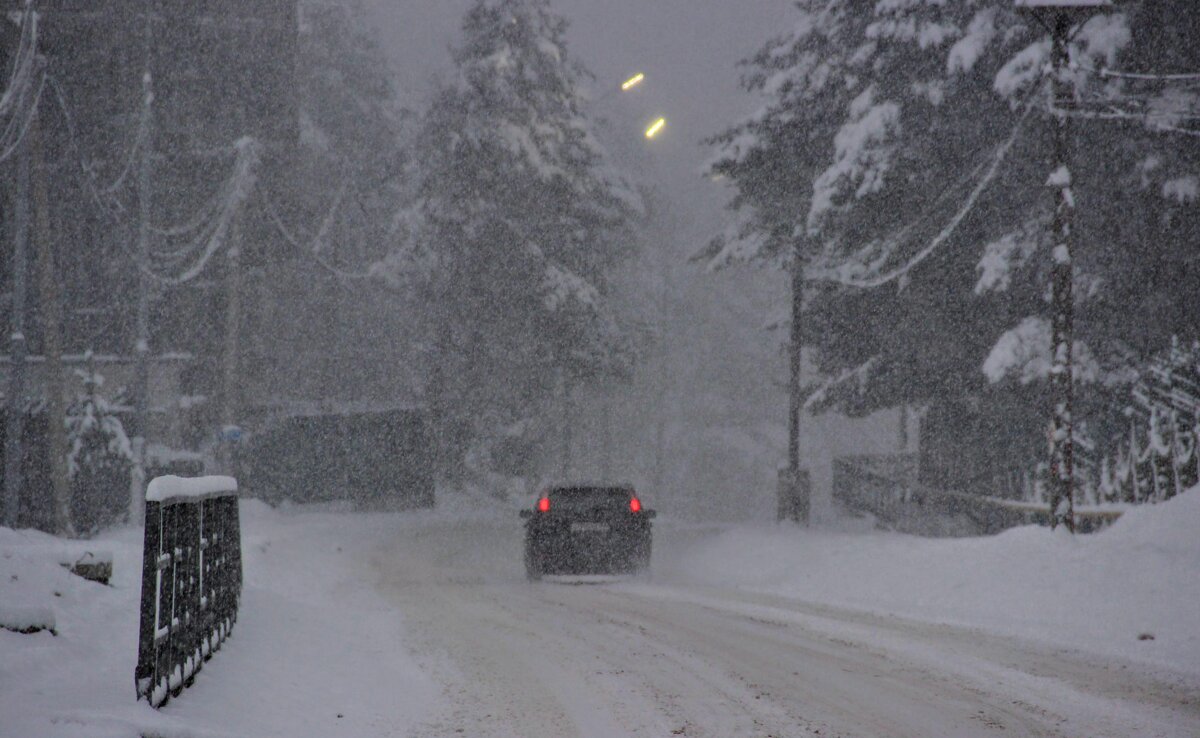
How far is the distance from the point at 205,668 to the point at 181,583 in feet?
3.56

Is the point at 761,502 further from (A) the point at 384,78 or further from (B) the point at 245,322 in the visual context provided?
(B) the point at 245,322

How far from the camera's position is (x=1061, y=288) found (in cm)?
1463

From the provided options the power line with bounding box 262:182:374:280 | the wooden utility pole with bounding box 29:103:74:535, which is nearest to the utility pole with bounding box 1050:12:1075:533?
the wooden utility pole with bounding box 29:103:74:535

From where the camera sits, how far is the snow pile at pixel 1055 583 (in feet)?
34.9

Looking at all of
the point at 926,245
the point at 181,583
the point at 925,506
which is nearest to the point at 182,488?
the point at 181,583

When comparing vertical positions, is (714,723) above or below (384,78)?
below

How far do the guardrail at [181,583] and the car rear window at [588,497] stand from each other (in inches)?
332

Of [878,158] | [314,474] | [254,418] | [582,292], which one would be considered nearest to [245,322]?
[254,418]

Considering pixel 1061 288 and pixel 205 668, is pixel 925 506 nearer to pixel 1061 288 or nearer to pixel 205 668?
pixel 1061 288

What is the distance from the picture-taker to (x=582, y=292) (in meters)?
38.7

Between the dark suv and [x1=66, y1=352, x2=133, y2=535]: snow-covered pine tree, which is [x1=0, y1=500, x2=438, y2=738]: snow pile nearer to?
the dark suv

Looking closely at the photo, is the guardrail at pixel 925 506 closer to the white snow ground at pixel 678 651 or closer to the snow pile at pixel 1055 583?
the snow pile at pixel 1055 583

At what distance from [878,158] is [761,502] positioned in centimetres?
5601

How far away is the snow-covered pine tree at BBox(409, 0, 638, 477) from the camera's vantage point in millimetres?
37969
